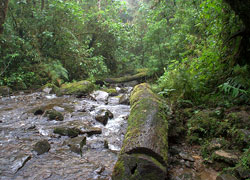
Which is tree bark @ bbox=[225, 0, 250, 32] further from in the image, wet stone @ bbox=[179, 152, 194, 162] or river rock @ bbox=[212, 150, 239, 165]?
wet stone @ bbox=[179, 152, 194, 162]

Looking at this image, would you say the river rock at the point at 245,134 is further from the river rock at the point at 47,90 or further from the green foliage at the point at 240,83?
the river rock at the point at 47,90

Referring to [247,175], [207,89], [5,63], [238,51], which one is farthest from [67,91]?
[247,175]

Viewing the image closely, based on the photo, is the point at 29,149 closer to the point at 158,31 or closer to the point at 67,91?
the point at 67,91

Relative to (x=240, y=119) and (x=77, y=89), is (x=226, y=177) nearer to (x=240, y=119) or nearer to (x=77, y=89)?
(x=240, y=119)

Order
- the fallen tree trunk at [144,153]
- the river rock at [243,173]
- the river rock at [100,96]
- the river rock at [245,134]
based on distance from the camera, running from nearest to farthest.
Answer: the river rock at [243,173]
the fallen tree trunk at [144,153]
the river rock at [245,134]
the river rock at [100,96]

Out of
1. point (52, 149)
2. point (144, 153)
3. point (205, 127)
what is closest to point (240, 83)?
point (205, 127)

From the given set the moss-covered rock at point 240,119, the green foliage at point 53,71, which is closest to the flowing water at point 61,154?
the moss-covered rock at point 240,119

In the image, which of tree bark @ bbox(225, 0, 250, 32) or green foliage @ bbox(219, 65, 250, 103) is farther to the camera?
green foliage @ bbox(219, 65, 250, 103)

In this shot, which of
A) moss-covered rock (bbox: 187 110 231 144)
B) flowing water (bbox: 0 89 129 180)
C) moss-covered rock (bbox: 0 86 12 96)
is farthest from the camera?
moss-covered rock (bbox: 0 86 12 96)

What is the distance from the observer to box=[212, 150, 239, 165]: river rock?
7.74ft

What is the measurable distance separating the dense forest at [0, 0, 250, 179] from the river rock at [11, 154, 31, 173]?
294 cm

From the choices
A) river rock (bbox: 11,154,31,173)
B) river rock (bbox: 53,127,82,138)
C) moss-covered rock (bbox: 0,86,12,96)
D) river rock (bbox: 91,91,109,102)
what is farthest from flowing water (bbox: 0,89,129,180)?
river rock (bbox: 91,91,109,102)

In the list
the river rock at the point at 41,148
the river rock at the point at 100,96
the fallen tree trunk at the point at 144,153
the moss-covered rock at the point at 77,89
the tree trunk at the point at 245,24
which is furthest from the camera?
the moss-covered rock at the point at 77,89

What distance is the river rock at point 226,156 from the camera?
236cm
